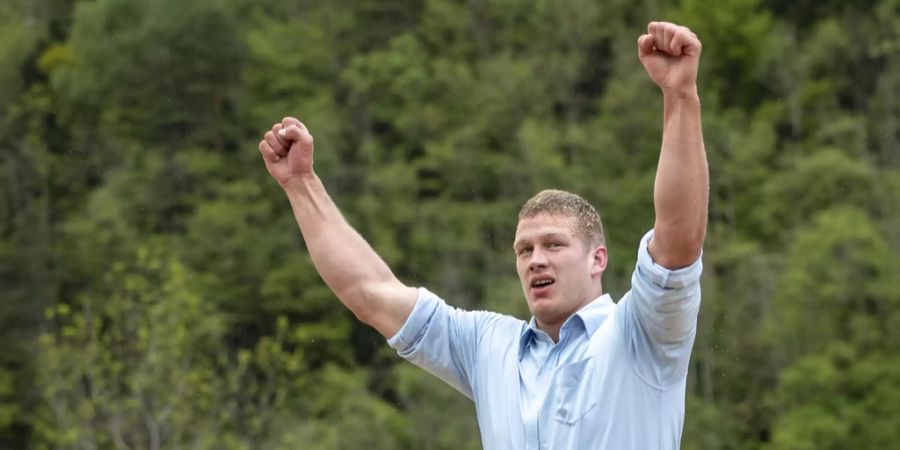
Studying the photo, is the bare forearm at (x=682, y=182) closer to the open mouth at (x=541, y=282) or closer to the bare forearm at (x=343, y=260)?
the open mouth at (x=541, y=282)

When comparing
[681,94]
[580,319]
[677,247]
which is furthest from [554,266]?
[681,94]

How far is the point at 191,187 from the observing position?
189 ft

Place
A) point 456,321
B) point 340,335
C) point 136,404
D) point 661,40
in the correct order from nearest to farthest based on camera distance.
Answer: point 661,40
point 456,321
point 136,404
point 340,335

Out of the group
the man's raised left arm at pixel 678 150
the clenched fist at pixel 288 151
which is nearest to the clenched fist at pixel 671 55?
the man's raised left arm at pixel 678 150

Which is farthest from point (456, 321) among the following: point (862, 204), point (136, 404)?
point (862, 204)

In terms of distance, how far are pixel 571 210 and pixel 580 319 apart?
0.82ft

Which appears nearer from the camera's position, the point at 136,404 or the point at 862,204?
the point at 136,404

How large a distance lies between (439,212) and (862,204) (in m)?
14.5

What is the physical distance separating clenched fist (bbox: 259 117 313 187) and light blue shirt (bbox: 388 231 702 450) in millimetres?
718

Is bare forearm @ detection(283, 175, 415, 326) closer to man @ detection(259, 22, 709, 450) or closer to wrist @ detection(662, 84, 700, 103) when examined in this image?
man @ detection(259, 22, 709, 450)

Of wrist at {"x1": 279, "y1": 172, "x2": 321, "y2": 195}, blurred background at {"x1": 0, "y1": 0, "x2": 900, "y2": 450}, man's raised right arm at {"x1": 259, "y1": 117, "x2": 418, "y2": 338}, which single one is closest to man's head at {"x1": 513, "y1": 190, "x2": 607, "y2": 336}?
man's raised right arm at {"x1": 259, "y1": 117, "x2": 418, "y2": 338}

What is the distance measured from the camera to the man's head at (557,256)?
389cm

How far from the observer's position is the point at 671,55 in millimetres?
3555

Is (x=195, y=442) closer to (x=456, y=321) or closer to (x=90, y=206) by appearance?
(x=456, y=321)
